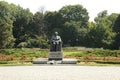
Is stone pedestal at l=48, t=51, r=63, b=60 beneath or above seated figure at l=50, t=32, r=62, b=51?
beneath

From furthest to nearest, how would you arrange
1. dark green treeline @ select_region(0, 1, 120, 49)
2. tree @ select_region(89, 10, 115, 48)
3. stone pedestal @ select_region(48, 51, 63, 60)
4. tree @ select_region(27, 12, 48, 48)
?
tree @ select_region(27, 12, 48, 48) < tree @ select_region(89, 10, 115, 48) < dark green treeline @ select_region(0, 1, 120, 49) < stone pedestal @ select_region(48, 51, 63, 60)

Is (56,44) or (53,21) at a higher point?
(53,21)

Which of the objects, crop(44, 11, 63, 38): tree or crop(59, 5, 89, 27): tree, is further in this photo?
crop(59, 5, 89, 27): tree

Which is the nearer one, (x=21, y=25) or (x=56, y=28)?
(x=21, y=25)

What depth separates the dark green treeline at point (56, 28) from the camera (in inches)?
2604

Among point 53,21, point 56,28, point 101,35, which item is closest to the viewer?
point 101,35

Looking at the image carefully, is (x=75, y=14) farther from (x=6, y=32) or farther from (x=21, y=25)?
(x=6, y=32)

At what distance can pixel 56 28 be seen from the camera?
76438 mm

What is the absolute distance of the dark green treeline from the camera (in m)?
66.1
